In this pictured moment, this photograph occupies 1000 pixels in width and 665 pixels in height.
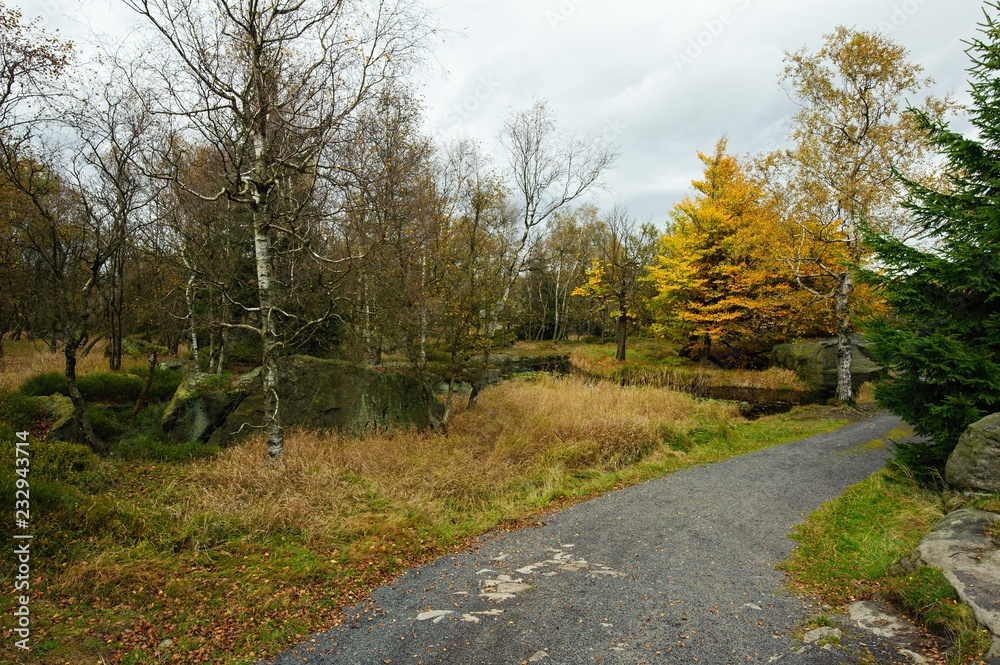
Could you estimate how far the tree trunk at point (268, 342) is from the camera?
22.9ft

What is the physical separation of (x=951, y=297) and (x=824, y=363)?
50.0 feet

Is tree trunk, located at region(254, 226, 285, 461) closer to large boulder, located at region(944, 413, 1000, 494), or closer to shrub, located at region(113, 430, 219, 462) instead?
shrub, located at region(113, 430, 219, 462)

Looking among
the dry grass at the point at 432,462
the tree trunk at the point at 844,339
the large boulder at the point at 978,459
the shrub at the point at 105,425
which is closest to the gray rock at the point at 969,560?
the large boulder at the point at 978,459

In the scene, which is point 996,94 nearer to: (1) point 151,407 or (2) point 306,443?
(2) point 306,443

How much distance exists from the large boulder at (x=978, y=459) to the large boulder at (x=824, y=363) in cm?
1471

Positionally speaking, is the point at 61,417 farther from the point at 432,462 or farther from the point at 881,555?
the point at 881,555

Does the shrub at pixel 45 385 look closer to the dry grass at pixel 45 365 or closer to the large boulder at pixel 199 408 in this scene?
the dry grass at pixel 45 365

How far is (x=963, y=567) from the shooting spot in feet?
13.3

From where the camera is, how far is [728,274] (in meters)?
22.7

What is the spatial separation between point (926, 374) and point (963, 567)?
3272mm

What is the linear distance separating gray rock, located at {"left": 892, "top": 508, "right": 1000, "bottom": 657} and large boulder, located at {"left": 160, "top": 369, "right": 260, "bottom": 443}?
33.0 ft

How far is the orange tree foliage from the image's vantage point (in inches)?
851

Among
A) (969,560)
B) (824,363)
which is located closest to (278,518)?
(969,560)

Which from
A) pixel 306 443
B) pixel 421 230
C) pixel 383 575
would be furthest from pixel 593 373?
pixel 383 575
